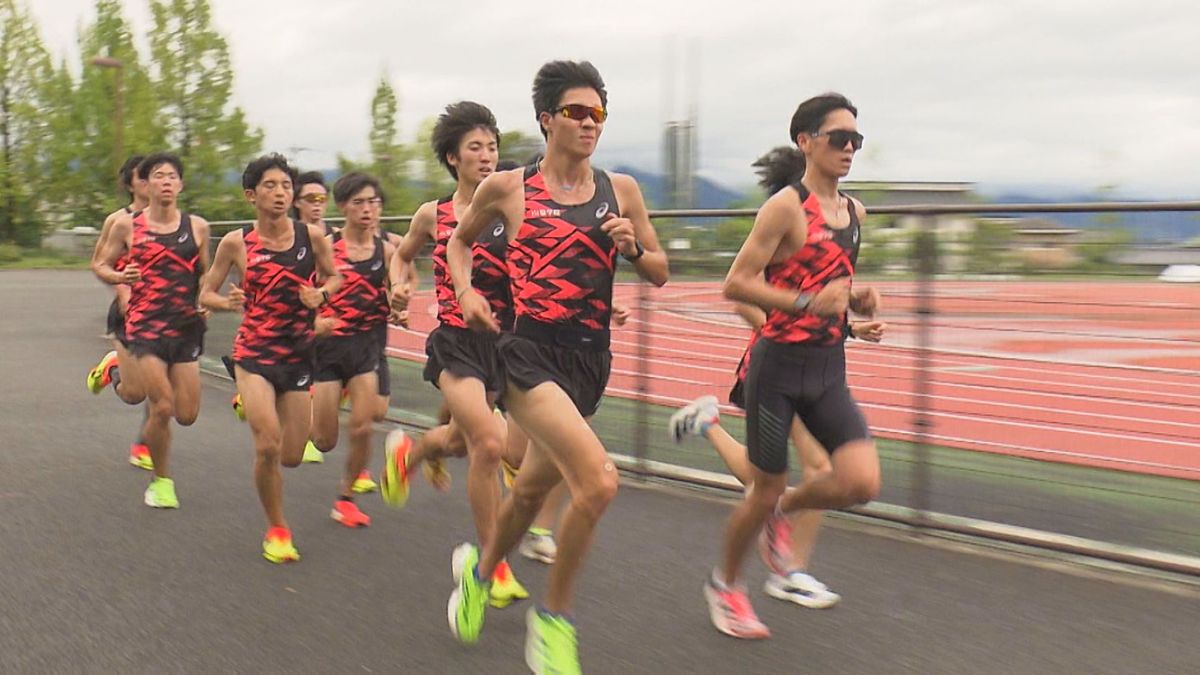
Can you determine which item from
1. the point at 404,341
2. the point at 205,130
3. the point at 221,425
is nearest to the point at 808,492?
the point at 221,425

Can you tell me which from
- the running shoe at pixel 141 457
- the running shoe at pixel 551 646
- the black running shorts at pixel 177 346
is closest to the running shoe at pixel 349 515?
the black running shorts at pixel 177 346

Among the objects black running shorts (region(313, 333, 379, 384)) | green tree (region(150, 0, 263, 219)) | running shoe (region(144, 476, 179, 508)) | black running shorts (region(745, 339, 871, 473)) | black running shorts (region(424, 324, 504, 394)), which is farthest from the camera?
green tree (region(150, 0, 263, 219))

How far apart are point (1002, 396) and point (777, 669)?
183 inches

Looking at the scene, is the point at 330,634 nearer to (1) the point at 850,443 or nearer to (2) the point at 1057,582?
(1) the point at 850,443

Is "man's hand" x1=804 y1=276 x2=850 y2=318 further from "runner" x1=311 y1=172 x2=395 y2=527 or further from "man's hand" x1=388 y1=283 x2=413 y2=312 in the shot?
"runner" x1=311 y1=172 x2=395 y2=527

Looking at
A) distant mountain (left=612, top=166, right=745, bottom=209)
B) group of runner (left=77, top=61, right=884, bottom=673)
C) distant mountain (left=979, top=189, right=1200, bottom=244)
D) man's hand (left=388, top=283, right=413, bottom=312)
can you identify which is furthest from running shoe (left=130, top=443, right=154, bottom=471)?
distant mountain (left=979, top=189, right=1200, bottom=244)

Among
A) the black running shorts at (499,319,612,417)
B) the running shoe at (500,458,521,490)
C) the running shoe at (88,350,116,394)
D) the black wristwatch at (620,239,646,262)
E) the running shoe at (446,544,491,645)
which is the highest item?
the black wristwatch at (620,239,646,262)

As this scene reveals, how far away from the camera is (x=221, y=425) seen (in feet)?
32.9

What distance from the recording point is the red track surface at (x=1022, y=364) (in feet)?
19.1

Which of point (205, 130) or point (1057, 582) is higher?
point (205, 130)

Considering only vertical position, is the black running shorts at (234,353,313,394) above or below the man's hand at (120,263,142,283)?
below

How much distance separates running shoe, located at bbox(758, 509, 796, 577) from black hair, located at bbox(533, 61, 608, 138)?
6.47 ft

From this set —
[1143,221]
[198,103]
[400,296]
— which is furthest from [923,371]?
[198,103]

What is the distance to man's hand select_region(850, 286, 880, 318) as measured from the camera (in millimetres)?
4523
